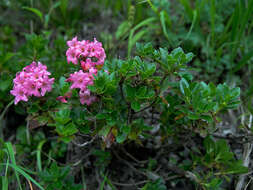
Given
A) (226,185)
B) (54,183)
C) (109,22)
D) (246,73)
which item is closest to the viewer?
(54,183)

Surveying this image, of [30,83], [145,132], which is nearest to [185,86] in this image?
[145,132]

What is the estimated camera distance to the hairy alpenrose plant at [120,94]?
1348mm

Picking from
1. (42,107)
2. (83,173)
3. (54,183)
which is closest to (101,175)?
(83,173)

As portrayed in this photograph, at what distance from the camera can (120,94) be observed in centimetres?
151

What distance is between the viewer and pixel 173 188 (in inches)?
71.9

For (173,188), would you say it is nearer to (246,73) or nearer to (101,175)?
(101,175)

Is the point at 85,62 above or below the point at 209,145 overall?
above

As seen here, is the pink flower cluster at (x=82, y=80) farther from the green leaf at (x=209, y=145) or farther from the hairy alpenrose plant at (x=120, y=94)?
the green leaf at (x=209, y=145)

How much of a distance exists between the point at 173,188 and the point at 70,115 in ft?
3.03

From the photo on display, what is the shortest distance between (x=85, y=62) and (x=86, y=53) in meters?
0.06

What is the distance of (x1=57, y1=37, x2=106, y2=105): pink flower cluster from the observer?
1.37 meters

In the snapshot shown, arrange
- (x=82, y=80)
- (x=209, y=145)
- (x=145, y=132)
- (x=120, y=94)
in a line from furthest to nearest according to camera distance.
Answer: (x=145, y=132)
(x=209, y=145)
(x=120, y=94)
(x=82, y=80)

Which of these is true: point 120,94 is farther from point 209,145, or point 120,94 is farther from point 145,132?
point 209,145

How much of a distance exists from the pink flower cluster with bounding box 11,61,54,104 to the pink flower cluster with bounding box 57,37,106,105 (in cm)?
14
